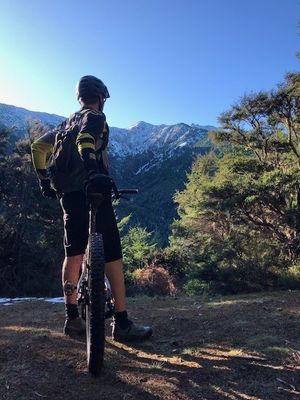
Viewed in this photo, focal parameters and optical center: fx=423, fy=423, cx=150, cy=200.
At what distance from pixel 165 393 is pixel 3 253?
17.2 m

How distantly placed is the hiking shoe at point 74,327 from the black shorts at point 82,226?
59 cm

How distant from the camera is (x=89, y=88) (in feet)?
11.0

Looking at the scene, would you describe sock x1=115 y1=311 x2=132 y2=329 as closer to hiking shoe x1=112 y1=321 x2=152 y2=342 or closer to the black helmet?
hiking shoe x1=112 y1=321 x2=152 y2=342

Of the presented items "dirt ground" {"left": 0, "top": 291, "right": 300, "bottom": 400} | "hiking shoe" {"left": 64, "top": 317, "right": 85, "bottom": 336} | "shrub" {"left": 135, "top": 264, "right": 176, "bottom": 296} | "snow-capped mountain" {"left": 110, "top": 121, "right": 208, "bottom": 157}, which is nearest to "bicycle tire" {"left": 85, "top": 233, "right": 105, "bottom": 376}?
"dirt ground" {"left": 0, "top": 291, "right": 300, "bottom": 400}

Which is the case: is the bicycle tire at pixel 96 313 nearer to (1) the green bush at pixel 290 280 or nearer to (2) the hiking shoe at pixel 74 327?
(2) the hiking shoe at pixel 74 327

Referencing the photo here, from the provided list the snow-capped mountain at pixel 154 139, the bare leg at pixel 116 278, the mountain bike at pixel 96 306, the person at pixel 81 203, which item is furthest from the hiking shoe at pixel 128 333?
the snow-capped mountain at pixel 154 139

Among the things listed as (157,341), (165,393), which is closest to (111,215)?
(157,341)

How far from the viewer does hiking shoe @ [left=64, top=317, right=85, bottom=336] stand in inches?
135

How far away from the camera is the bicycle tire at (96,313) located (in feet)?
8.03

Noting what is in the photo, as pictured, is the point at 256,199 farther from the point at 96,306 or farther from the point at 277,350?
the point at 96,306

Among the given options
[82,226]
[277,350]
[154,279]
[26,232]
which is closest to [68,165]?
[82,226]

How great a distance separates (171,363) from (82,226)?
3.85 feet

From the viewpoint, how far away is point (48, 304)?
22.1 ft

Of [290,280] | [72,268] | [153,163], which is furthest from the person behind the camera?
[153,163]
